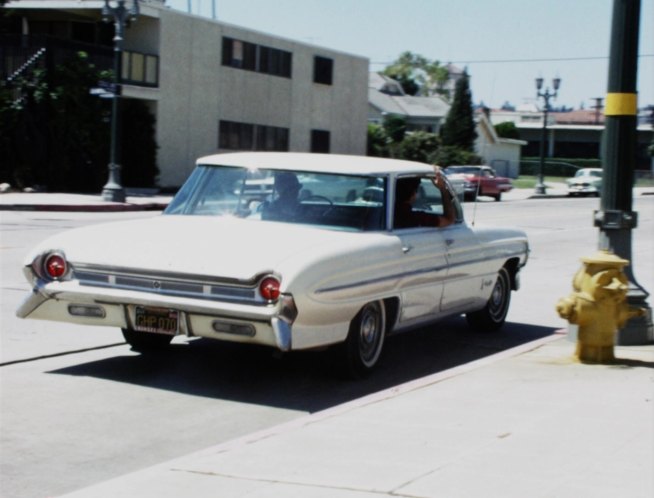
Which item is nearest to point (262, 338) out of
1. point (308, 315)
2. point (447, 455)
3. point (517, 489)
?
point (308, 315)

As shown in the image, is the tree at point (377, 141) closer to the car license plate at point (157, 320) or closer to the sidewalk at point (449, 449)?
the car license plate at point (157, 320)

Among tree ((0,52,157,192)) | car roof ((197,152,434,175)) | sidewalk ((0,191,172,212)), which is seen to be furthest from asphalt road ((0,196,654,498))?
tree ((0,52,157,192))

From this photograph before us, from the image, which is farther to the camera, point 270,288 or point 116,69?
point 116,69

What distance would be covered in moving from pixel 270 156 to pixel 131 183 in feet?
105

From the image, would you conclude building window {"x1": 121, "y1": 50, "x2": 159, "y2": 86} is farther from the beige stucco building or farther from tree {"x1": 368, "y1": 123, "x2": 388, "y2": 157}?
tree {"x1": 368, "y1": 123, "x2": 388, "y2": 157}

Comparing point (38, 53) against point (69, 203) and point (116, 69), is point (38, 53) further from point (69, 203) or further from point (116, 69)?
point (69, 203)

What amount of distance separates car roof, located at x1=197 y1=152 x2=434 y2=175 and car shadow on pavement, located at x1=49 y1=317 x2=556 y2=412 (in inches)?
56.3

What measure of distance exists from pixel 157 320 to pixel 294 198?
1603mm

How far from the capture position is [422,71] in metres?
134

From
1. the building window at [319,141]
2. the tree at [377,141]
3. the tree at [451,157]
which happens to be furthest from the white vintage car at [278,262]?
the tree at [377,141]

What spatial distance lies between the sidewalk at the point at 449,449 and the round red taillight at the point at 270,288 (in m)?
0.84

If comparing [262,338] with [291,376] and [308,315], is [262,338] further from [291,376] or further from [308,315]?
[291,376]

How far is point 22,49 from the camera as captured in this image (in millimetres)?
35562

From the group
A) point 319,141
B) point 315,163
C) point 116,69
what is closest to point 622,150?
point 315,163
